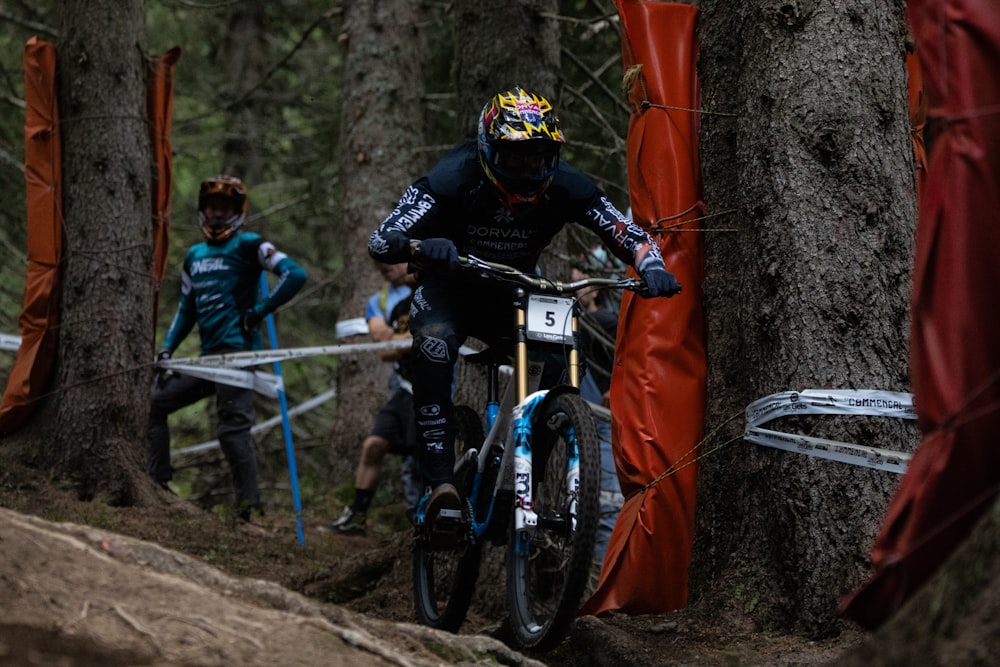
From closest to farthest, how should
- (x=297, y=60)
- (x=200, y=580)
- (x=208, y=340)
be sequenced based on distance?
(x=200, y=580), (x=208, y=340), (x=297, y=60)

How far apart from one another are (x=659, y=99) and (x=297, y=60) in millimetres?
13432

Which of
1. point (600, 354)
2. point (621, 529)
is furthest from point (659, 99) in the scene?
point (600, 354)

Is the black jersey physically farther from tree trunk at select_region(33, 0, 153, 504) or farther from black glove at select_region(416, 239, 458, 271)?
tree trunk at select_region(33, 0, 153, 504)

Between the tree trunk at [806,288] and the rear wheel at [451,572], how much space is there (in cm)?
110

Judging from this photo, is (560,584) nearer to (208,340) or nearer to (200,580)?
(200,580)

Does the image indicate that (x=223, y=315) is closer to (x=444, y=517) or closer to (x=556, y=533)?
(x=444, y=517)

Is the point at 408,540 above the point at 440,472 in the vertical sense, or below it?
below

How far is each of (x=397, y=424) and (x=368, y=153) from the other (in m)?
4.02

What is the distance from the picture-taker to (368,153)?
1238 cm

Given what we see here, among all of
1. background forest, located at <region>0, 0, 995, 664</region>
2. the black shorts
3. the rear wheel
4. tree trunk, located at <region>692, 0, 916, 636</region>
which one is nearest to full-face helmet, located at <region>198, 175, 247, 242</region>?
background forest, located at <region>0, 0, 995, 664</region>

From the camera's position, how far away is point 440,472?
5.66 metres

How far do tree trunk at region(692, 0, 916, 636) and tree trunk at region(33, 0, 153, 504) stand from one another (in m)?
4.16

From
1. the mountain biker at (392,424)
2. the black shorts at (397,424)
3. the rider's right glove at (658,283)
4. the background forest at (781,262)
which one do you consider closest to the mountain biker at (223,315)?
the background forest at (781,262)

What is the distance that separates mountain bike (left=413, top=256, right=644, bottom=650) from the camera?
4.65m
